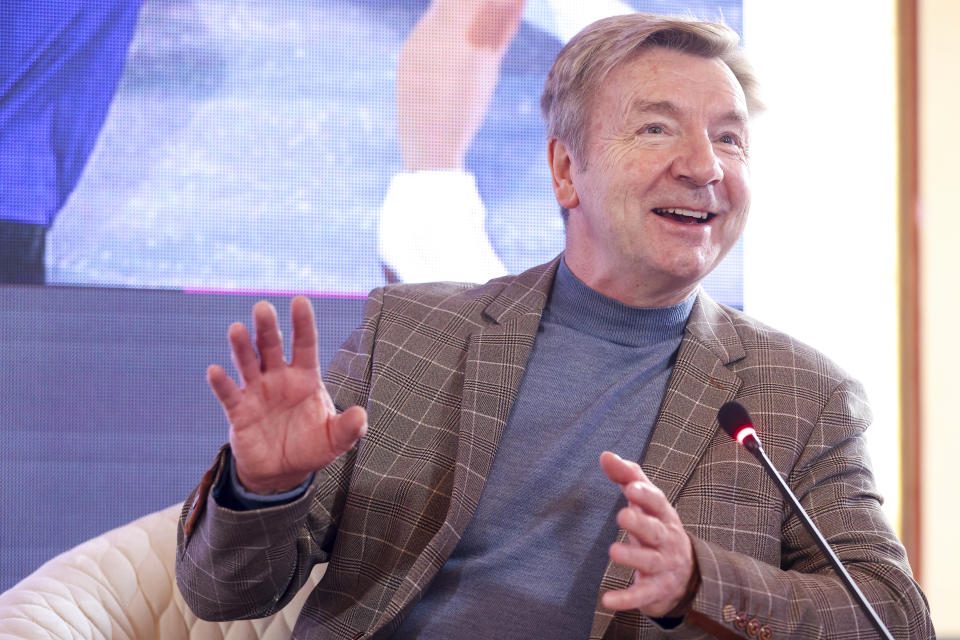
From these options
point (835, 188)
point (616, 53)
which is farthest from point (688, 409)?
point (835, 188)

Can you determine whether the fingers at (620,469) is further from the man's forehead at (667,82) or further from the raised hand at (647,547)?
the man's forehead at (667,82)

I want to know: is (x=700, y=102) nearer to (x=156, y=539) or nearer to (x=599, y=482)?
(x=599, y=482)

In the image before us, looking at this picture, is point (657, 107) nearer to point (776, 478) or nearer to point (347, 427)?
point (776, 478)

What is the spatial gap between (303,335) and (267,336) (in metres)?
0.04

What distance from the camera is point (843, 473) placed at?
1.38 m

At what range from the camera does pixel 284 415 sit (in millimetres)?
1113

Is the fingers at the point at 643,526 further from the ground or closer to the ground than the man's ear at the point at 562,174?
closer to the ground

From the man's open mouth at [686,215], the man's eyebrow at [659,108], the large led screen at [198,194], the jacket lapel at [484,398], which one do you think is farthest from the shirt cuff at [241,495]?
the large led screen at [198,194]

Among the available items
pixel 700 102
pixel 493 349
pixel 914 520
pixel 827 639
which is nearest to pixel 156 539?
pixel 493 349

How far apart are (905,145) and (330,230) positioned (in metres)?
1.87

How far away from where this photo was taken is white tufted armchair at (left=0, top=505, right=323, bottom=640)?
1.47m

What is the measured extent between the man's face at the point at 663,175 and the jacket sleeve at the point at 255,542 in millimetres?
530

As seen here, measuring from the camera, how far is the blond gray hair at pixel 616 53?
1581 millimetres

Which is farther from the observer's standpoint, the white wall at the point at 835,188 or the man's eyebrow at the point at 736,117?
the white wall at the point at 835,188
